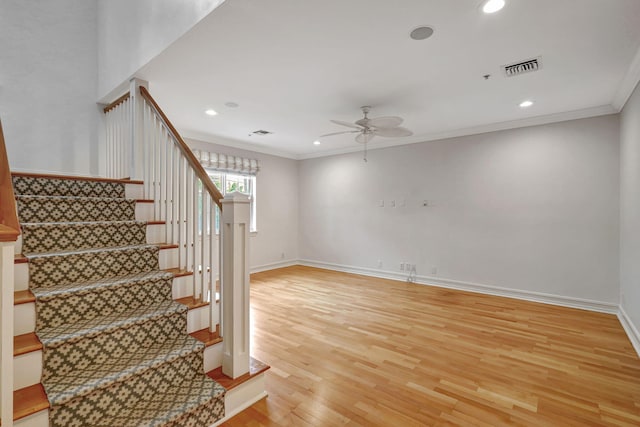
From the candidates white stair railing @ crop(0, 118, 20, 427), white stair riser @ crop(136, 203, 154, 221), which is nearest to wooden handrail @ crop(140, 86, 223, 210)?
white stair riser @ crop(136, 203, 154, 221)

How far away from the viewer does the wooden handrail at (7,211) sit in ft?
3.44

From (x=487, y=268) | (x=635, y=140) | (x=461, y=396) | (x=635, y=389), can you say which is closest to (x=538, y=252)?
(x=487, y=268)

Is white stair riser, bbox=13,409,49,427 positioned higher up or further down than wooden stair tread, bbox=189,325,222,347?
further down

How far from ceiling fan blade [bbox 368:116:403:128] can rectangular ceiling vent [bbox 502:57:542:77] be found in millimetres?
1045

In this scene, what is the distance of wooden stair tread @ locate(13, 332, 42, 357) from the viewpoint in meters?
1.38

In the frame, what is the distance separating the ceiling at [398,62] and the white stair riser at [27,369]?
228 cm

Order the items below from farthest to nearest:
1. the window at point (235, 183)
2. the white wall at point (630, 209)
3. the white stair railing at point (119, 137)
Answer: the window at point (235, 183) → the white stair railing at point (119, 137) → the white wall at point (630, 209)

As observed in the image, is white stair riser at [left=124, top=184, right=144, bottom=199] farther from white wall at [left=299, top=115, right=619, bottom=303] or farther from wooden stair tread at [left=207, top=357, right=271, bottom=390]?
white wall at [left=299, top=115, right=619, bottom=303]

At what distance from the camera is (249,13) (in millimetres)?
2029

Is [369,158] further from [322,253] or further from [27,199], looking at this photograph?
[27,199]

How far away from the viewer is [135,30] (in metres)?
2.90

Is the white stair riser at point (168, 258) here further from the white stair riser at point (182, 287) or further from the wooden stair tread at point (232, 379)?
the wooden stair tread at point (232, 379)

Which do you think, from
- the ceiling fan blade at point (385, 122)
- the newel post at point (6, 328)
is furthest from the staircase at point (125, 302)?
the ceiling fan blade at point (385, 122)

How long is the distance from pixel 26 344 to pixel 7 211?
760 millimetres
